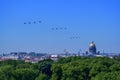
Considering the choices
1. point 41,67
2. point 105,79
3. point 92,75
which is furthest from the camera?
point 41,67

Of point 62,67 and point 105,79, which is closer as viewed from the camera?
point 105,79

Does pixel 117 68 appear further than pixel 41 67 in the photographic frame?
No

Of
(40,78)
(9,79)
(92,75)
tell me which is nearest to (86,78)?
(92,75)

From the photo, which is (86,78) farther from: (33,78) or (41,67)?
(41,67)

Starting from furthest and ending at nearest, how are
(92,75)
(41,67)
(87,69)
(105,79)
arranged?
1. (41,67)
2. (87,69)
3. (92,75)
4. (105,79)

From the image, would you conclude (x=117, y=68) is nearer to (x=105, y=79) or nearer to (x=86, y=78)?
(x=86, y=78)

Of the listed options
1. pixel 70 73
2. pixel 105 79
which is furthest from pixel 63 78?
pixel 105 79

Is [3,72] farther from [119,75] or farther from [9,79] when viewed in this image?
[119,75]
